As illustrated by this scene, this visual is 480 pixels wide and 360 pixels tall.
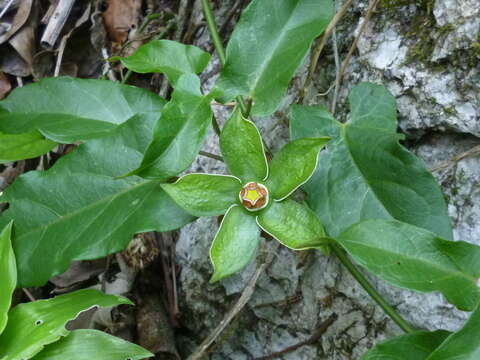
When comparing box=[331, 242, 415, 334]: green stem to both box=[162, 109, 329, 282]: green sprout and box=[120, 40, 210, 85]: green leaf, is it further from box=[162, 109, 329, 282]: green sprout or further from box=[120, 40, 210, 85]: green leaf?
box=[120, 40, 210, 85]: green leaf

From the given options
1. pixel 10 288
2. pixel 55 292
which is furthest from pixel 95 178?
pixel 55 292

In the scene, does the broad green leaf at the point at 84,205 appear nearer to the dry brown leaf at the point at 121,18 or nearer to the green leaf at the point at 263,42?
the green leaf at the point at 263,42

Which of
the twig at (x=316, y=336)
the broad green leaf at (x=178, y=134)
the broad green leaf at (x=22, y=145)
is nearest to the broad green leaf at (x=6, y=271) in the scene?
the broad green leaf at (x=22, y=145)

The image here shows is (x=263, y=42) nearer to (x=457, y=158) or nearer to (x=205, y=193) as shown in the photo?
(x=205, y=193)

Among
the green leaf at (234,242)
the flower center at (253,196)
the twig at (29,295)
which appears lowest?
the twig at (29,295)

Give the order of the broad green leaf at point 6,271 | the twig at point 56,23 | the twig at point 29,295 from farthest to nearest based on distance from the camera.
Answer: the twig at point 56,23 → the twig at point 29,295 → the broad green leaf at point 6,271
